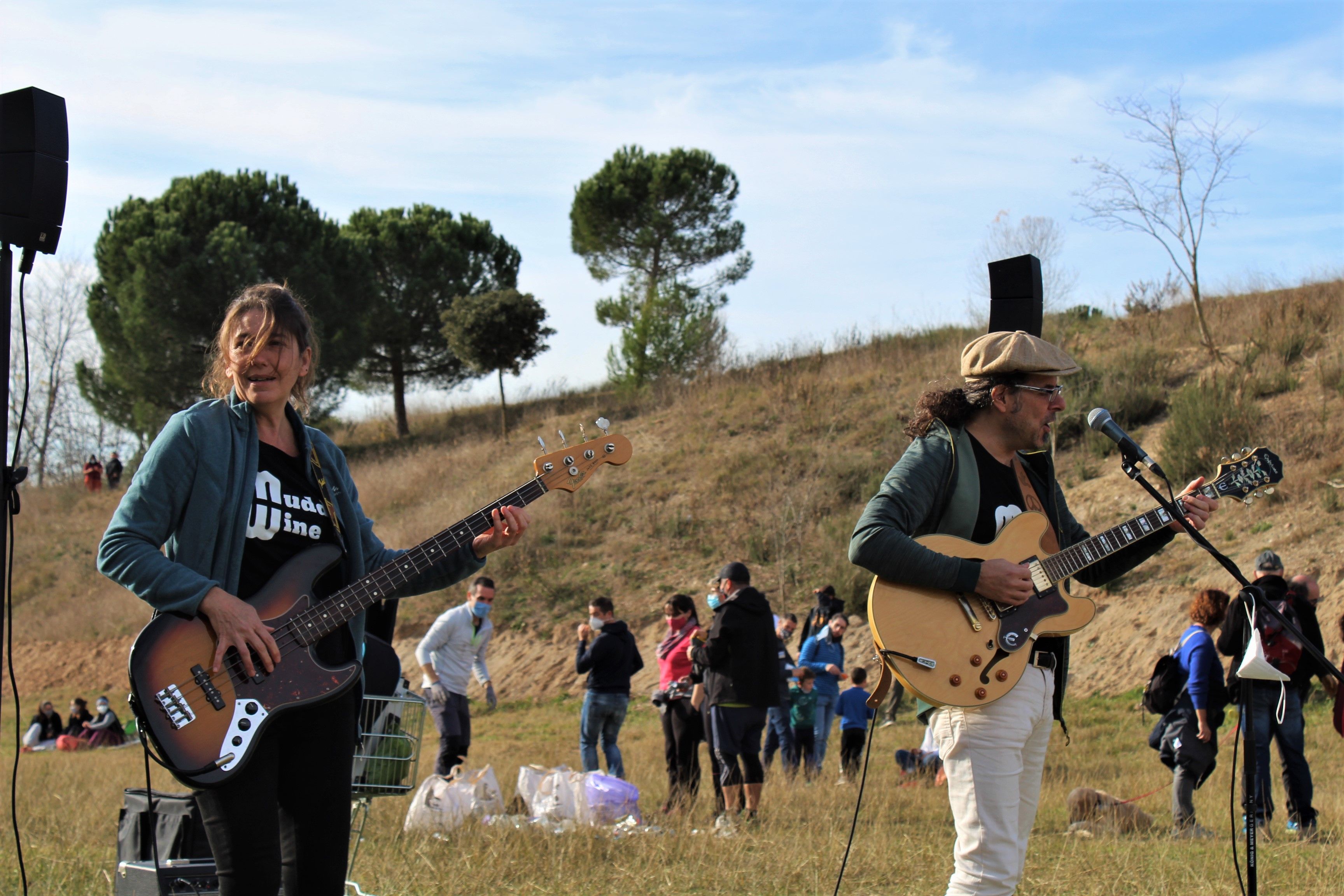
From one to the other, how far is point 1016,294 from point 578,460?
2.04 meters

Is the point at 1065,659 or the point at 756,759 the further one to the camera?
the point at 756,759

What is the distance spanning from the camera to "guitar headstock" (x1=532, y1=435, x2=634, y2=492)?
12.7 feet

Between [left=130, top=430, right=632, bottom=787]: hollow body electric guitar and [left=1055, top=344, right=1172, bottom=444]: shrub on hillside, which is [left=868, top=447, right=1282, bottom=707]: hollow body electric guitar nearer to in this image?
[left=130, top=430, right=632, bottom=787]: hollow body electric guitar

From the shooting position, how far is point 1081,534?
160 inches

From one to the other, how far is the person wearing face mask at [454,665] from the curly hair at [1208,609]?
5661 millimetres

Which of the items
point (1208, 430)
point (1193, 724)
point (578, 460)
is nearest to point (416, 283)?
point (1208, 430)

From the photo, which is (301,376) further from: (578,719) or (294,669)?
(578,719)

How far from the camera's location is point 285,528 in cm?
312

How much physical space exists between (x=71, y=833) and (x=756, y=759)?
451 cm

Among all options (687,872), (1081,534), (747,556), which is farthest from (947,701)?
(747,556)

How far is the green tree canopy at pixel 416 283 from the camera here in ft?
141

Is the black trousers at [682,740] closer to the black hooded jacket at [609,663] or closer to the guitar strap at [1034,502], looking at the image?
the black hooded jacket at [609,663]

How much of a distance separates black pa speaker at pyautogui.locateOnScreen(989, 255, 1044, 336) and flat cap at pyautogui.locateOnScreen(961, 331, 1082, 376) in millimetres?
926

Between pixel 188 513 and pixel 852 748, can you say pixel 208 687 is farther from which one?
pixel 852 748
